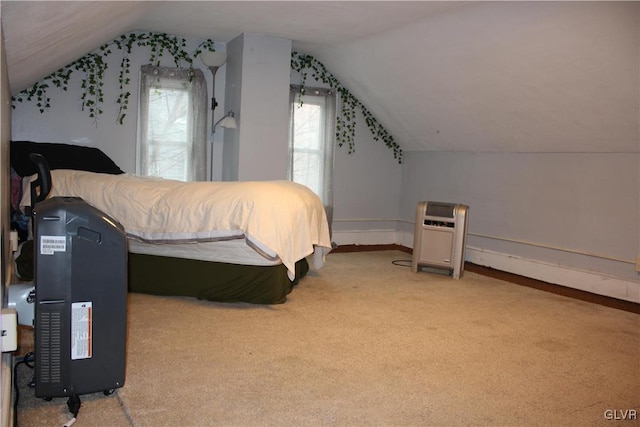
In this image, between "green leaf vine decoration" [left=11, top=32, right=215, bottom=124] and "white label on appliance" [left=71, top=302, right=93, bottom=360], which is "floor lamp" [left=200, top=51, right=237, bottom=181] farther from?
"white label on appliance" [left=71, top=302, right=93, bottom=360]

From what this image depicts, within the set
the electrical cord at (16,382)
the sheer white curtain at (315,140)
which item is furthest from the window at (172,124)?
the electrical cord at (16,382)

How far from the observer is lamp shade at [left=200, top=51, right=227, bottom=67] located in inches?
221

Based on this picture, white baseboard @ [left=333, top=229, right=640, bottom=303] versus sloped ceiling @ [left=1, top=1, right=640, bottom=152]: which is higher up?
sloped ceiling @ [left=1, top=1, right=640, bottom=152]

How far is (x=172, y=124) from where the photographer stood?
6.01 metres

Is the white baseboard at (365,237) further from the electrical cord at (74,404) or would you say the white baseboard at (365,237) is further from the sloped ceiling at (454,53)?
the electrical cord at (74,404)

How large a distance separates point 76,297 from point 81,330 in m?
0.13

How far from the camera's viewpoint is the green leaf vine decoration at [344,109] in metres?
6.53

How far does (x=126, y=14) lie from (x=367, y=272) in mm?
2933

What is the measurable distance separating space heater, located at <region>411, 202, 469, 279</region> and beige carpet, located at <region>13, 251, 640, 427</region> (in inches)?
Answer: 28.4

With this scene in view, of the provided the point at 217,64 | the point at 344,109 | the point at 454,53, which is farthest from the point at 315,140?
the point at 454,53

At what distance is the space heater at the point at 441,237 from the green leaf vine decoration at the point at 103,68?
2946mm

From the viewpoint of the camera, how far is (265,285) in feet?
12.5

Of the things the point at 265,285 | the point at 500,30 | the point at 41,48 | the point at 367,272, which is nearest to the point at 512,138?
the point at 500,30

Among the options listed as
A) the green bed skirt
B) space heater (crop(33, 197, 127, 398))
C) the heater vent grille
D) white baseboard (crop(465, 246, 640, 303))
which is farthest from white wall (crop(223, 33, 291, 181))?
the heater vent grille
